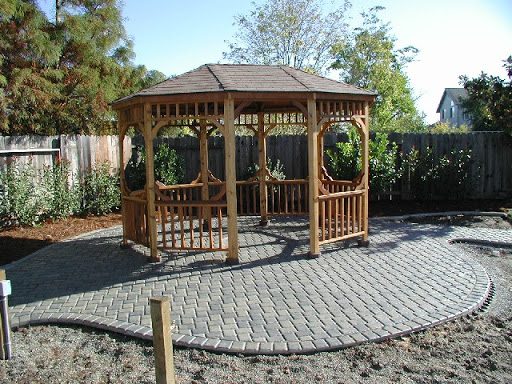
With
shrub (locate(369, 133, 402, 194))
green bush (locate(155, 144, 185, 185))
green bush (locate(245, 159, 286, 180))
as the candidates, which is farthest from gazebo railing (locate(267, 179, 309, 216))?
green bush (locate(155, 144, 185, 185))

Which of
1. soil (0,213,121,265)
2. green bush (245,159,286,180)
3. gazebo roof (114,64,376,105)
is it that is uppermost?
gazebo roof (114,64,376,105)

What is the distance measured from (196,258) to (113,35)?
1109 cm

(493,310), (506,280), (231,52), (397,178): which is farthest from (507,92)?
(231,52)

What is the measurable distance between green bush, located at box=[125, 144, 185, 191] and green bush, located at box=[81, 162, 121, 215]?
47 centimetres

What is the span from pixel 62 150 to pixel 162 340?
9687 millimetres

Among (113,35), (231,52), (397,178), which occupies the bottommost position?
(397,178)

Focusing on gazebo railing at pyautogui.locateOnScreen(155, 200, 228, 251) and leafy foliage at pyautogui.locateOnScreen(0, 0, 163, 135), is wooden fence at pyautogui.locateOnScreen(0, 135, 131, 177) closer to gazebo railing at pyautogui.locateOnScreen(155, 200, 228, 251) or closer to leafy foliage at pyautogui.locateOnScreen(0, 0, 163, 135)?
leafy foliage at pyautogui.locateOnScreen(0, 0, 163, 135)

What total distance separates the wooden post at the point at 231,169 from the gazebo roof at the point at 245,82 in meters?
0.35

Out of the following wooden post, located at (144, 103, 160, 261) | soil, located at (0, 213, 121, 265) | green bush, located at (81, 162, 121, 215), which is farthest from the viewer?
green bush, located at (81, 162, 121, 215)

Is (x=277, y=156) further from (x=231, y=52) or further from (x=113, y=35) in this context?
(x=231, y=52)

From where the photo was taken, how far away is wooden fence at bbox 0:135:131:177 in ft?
35.9

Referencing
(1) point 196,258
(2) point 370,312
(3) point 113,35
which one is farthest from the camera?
(3) point 113,35

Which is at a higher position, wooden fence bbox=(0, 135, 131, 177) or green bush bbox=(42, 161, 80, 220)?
wooden fence bbox=(0, 135, 131, 177)

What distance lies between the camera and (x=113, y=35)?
55.2ft
